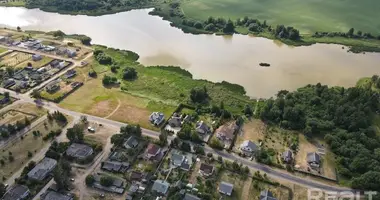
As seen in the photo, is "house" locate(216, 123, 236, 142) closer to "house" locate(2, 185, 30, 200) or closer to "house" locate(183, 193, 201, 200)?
"house" locate(183, 193, 201, 200)

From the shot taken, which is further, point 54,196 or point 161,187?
point 161,187

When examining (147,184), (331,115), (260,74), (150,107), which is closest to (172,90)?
(150,107)

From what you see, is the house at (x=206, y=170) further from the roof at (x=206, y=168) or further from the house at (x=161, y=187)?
the house at (x=161, y=187)

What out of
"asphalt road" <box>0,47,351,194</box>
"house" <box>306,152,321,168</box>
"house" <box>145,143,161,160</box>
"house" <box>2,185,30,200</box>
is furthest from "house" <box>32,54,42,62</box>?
"house" <box>306,152,321,168</box>

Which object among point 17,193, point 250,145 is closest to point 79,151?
point 17,193

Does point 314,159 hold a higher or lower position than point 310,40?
lower

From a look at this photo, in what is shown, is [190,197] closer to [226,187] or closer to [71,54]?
[226,187]

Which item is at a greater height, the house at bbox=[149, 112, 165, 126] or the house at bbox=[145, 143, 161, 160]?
the house at bbox=[149, 112, 165, 126]
